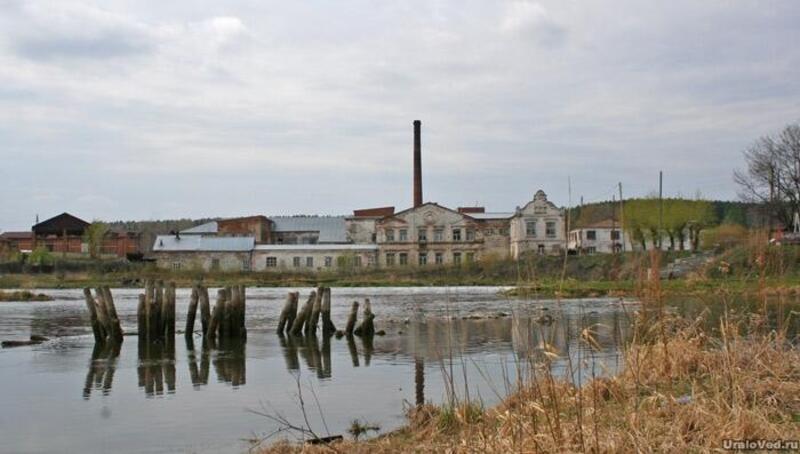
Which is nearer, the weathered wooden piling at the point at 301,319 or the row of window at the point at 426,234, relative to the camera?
the weathered wooden piling at the point at 301,319

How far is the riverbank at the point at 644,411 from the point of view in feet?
20.5

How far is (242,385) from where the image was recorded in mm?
14719

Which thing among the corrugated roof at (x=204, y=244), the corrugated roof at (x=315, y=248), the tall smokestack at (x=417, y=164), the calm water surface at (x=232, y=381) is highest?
the tall smokestack at (x=417, y=164)

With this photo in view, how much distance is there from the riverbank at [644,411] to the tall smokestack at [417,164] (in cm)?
7376

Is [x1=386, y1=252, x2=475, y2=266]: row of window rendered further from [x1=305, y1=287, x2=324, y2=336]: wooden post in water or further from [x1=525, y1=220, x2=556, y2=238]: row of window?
[x1=305, y1=287, x2=324, y2=336]: wooden post in water

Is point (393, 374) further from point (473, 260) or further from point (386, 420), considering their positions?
point (473, 260)

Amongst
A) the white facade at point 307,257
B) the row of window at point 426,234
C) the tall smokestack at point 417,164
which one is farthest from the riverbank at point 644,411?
the row of window at point 426,234

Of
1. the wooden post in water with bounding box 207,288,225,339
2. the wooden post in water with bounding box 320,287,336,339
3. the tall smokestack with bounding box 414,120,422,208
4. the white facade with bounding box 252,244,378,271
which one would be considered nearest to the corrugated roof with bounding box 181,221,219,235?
the white facade with bounding box 252,244,378,271

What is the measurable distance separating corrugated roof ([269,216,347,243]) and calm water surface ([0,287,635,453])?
69.9 m

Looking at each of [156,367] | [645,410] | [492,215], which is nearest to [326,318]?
[156,367]

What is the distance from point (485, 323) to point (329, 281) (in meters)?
43.7

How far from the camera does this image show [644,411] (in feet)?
24.4

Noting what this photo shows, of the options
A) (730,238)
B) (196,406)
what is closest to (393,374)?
(196,406)

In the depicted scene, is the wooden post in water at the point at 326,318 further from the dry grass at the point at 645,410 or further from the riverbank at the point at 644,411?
Answer: the dry grass at the point at 645,410
